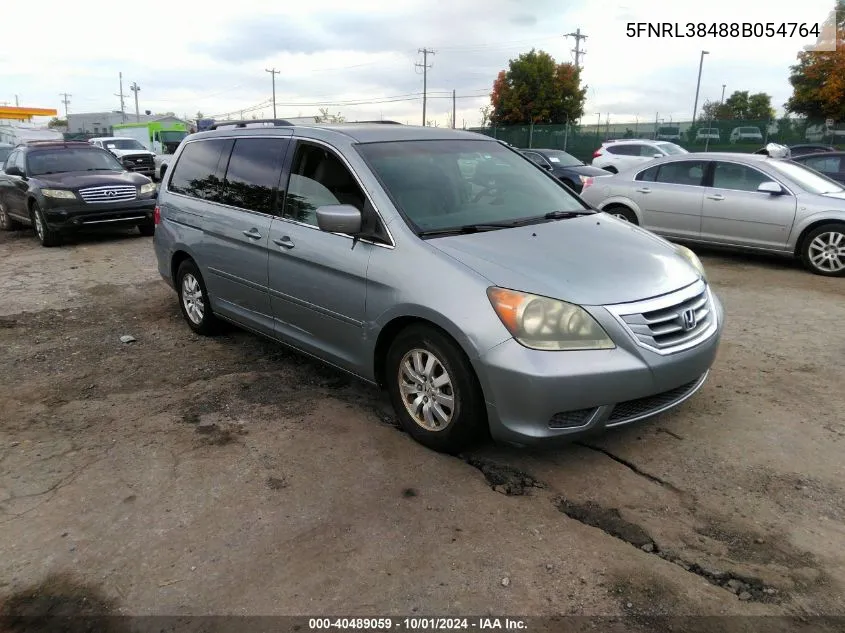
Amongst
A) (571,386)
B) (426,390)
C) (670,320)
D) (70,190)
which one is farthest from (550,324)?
(70,190)

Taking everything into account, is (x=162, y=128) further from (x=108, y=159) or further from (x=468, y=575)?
(x=468, y=575)

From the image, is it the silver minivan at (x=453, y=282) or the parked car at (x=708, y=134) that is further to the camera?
the parked car at (x=708, y=134)

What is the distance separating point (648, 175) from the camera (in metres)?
9.59

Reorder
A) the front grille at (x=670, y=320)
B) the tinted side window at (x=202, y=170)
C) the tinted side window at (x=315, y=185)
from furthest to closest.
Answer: the tinted side window at (x=202, y=170)
the tinted side window at (x=315, y=185)
the front grille at (x=670, y=320)

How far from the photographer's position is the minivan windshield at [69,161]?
1155cm

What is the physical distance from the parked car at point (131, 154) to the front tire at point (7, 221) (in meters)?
10.7

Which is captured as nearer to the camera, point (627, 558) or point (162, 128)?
point (627, 558)

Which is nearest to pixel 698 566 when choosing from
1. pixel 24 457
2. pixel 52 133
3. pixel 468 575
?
pixel 468 575

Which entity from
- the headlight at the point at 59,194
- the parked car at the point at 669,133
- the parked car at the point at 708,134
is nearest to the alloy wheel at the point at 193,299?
the headlight at the point at 59,194

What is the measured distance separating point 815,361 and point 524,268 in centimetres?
307

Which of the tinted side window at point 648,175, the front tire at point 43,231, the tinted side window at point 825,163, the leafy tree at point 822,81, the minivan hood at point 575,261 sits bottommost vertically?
the front tire at point 43,231

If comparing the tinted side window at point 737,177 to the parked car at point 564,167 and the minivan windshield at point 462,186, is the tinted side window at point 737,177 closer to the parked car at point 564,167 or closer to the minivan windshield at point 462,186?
the minivan windshield at point 462,186

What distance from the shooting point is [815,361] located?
5.04 m

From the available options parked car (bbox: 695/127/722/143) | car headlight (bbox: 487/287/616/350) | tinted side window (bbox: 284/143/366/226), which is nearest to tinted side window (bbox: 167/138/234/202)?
tinted side window (bbox: 284/143/366/226)
